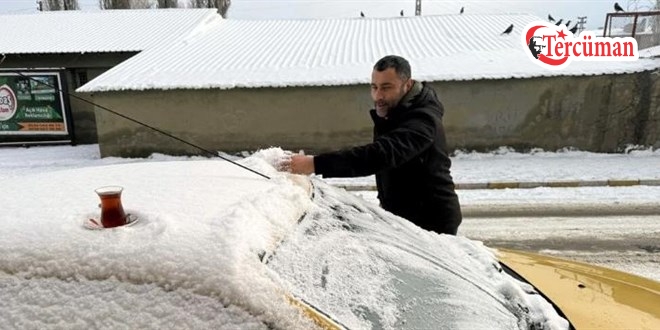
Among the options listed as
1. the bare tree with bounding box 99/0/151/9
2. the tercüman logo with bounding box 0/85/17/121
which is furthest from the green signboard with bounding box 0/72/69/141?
the bare tree with bounding box 99/0/151/9

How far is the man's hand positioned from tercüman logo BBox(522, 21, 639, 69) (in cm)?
1107

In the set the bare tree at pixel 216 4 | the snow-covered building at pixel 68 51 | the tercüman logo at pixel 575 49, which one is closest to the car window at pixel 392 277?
the tercüman logo at pixel 575 49

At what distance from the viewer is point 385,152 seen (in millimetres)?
2408

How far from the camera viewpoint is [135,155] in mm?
12156

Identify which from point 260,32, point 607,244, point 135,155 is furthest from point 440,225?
point 260,32

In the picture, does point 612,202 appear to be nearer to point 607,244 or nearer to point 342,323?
point 607,244

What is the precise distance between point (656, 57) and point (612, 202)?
20.4ft

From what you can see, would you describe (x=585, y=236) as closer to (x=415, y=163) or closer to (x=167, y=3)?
(x=415, y=163)

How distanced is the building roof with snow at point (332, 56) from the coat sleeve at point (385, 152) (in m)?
9.05

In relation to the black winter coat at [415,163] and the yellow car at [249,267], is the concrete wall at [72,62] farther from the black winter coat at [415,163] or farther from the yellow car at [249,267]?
the yellow car at [249,267]

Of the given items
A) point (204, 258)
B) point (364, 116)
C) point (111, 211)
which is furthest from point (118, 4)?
point (204, 258)

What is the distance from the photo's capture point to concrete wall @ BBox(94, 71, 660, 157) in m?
11.2

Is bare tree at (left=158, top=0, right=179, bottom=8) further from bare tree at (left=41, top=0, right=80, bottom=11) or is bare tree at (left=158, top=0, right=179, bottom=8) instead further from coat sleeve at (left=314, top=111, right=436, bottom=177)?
coat sleeve at (left=314, top=111, right=436, bottom=177)

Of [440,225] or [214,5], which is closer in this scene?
[440,225]
